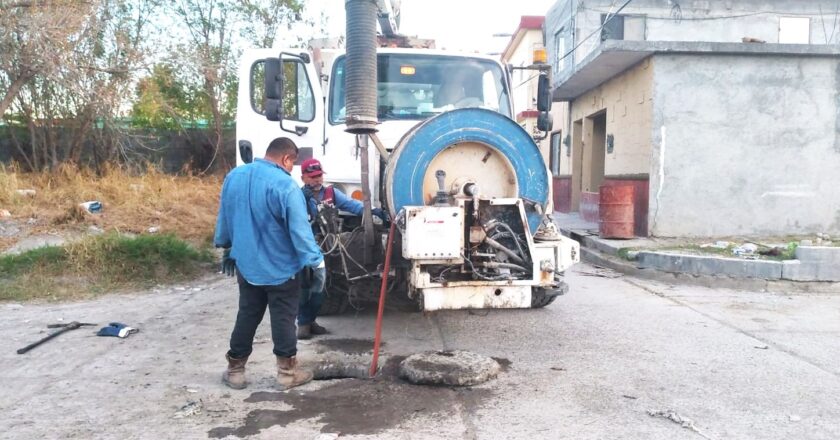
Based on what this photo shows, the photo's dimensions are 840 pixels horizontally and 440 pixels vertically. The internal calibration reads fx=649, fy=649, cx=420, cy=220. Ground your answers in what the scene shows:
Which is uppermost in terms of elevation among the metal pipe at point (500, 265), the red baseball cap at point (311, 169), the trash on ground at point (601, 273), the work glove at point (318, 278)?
A: the red baseball cap at point (311, 169)

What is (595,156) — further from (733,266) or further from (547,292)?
(547,292)

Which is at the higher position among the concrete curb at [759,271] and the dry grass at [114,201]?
the dry grass at [114,201]

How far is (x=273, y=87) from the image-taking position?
5895 millimetres

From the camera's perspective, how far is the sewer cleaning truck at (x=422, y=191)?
185 inches

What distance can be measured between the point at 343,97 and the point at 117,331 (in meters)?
2.99

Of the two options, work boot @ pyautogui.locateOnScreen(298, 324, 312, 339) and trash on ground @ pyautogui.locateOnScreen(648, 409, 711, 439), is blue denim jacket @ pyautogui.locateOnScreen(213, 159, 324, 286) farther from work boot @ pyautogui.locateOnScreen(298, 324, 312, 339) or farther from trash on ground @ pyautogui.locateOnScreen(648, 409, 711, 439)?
trash on ground @ pyautogui.locateOnScreen(648, 409, 711, 439)

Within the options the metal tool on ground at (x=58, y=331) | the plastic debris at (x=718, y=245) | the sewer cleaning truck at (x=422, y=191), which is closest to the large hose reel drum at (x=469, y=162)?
the sewer cleaning truck at (x=422, y=191)

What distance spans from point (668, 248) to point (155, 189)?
9.54 meters

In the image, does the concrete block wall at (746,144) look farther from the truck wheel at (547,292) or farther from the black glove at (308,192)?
the black glove at (308,192)

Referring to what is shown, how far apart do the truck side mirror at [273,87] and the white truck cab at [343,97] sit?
15.4 inches

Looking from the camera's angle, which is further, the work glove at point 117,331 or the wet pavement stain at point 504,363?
the work glove at point 117,331

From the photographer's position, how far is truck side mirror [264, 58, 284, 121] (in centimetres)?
586

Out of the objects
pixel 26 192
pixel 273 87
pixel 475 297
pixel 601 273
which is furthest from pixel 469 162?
pixel 26 192

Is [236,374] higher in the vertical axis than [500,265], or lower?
lower
